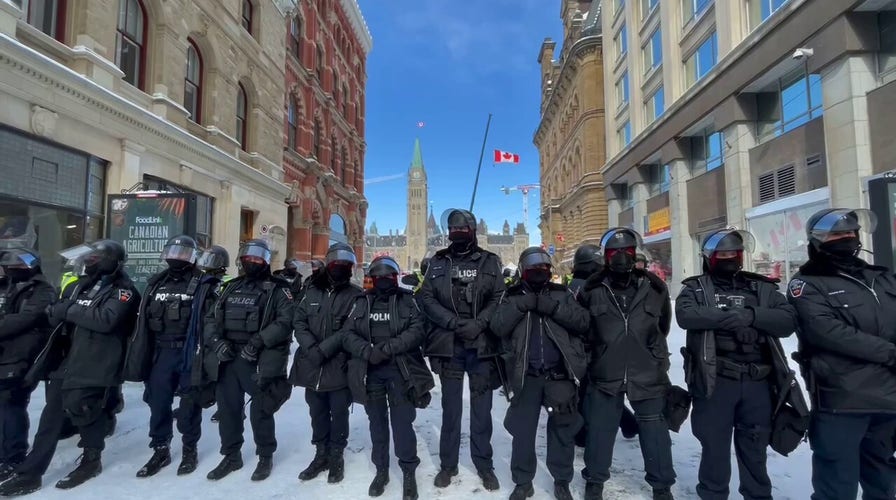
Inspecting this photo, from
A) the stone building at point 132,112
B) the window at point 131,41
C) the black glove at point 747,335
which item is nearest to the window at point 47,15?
the stone building at point 132,112

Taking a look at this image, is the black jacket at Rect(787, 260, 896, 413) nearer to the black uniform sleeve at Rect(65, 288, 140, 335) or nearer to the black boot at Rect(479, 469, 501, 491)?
the black boot at Rect(479, 469, 501, 491)

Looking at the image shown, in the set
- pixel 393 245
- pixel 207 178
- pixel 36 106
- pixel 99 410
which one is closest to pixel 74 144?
pixel 36 106

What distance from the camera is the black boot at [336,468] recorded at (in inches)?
147

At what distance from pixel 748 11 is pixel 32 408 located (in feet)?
71.4

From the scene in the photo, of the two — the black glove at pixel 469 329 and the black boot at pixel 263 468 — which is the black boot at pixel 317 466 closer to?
the black boot at pixel 263 468

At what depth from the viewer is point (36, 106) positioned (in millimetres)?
7520

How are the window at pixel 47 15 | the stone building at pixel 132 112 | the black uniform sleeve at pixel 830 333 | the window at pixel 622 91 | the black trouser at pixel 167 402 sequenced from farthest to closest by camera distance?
the window at pixel 622 91 → the window at pixel 47 15 → the stone building at pixel 132 112 → the black trouser at pixel 167 402 → the black uniform sleeve at pixel 830 333

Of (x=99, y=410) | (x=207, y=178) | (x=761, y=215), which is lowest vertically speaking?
(x=99, y=410)

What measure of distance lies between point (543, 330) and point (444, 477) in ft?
5.20

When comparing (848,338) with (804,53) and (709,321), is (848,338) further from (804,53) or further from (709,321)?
(804,53)

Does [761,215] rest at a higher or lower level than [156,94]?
lower

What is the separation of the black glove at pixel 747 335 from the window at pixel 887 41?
12.3m

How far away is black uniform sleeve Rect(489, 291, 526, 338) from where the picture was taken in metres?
3.42

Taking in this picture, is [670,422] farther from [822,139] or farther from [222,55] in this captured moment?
[222,55]
